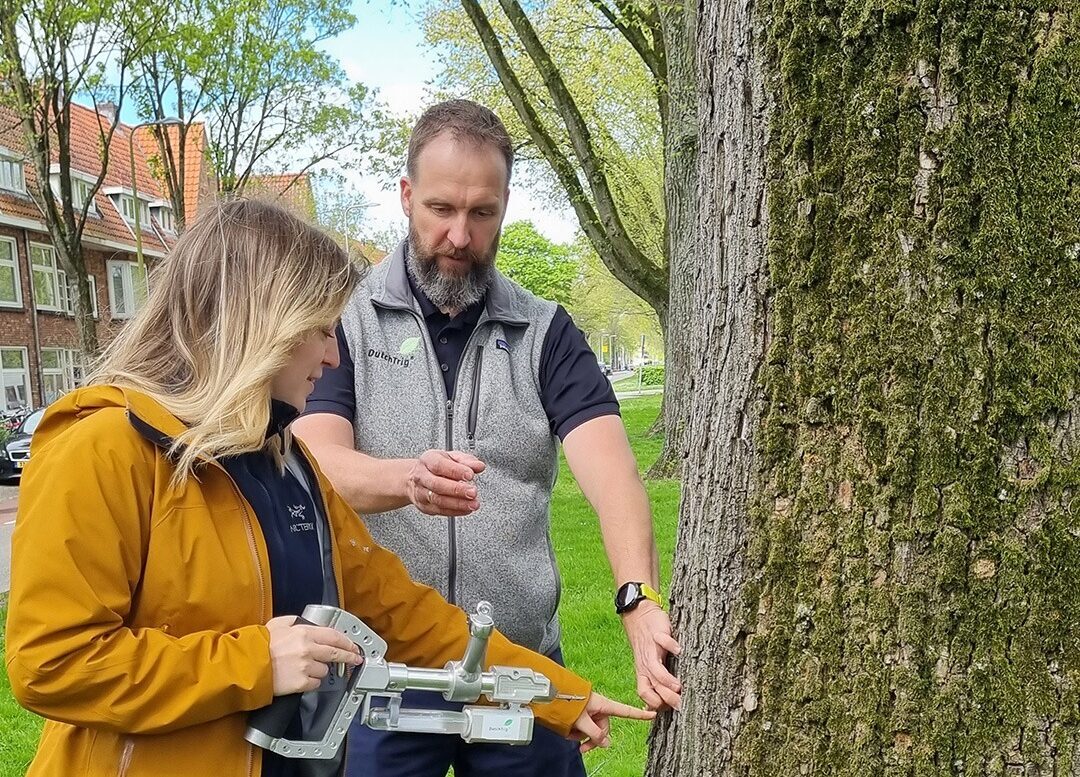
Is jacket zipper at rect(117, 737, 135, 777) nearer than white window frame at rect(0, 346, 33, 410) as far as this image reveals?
Yes

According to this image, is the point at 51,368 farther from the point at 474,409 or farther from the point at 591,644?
the point at 474,409

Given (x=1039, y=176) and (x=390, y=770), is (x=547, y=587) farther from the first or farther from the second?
(x=1039, y=176)

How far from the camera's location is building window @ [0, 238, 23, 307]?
2758 cm

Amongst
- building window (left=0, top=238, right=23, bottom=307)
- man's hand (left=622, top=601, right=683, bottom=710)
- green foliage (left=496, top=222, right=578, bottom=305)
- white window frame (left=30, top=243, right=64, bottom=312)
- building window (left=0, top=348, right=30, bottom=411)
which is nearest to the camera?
man's hand (left=622, top=601, right=683, bottom=710)

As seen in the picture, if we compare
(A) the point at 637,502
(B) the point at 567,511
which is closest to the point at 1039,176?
(A) the point at 637,502

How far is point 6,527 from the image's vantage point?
13.4 meters

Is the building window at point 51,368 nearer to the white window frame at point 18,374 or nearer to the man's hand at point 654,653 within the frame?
the white window frame at point 18,374

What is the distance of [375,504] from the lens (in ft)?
7.98

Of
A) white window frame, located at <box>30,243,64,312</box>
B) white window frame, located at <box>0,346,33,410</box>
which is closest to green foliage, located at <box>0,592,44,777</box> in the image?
white window frame, located at <box>0,346,33,410</box>

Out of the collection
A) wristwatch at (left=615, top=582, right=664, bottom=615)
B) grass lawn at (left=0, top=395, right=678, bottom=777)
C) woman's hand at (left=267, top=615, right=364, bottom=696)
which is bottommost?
grass lawn at (left=0, top=395, right=678, bottom=777)

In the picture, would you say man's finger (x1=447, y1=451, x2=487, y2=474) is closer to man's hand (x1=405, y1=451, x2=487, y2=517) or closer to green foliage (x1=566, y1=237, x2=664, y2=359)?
man's hand (x1=405, y1=451, x2=487, y2=517)

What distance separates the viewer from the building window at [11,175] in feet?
91.6

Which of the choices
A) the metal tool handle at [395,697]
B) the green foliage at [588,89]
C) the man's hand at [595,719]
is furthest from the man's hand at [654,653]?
the green foliage at [588,89]

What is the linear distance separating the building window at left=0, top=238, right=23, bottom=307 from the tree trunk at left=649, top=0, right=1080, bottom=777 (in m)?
29.7
